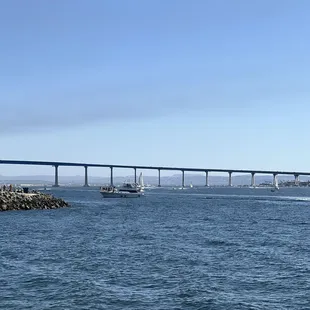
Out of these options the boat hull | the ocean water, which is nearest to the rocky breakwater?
the ocean water

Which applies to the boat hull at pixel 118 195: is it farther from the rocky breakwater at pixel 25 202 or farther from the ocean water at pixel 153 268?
the ocean water at pixel 153 268

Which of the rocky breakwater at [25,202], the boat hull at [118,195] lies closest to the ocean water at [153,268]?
the rocky breakwater at [25,202]

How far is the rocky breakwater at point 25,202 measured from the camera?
217ft

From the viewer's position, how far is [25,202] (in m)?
69.6

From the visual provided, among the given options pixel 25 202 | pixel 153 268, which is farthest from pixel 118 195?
pixel 153 268

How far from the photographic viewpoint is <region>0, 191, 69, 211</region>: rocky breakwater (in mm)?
66281

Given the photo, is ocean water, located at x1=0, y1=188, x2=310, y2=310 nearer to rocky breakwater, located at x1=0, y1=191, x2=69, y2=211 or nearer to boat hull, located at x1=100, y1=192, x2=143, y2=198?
rocky breakwater, located at x1=0, y1=191, x2=69, y2=211

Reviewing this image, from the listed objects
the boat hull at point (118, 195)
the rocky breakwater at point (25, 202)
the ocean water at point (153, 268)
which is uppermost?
the rocky breakwater at point (25, 202)

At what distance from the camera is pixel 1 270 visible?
84.3 feet

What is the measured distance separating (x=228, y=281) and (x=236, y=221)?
103 ft

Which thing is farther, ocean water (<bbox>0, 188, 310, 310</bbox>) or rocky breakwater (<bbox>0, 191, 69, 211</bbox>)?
rocky breakwater (<bbox>0, 191, 69, 211</bbox>)

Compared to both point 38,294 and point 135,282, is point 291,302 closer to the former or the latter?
point 135,282

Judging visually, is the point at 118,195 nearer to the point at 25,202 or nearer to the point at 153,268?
the point at 25,202

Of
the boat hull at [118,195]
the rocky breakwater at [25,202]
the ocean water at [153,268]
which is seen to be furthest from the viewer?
the boat hull at [118,195]
